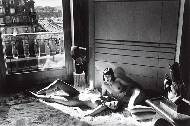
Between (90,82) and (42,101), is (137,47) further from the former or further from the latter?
(42,101)

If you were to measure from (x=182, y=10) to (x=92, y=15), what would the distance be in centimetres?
204

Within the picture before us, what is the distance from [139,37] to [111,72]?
3.28 ft

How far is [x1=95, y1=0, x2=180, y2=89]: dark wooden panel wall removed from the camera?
4305mm

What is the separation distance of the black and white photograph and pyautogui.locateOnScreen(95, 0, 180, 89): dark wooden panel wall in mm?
18

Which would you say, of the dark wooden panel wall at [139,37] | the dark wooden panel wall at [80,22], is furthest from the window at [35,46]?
the dark wooden panel wall at [139,37]

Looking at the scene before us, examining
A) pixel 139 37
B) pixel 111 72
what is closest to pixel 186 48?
pixel 139 37

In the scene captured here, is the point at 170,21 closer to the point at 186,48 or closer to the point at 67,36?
the point at 186,48

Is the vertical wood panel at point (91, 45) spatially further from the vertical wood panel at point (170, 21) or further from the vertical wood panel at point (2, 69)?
the vertical wood panel at point (2, 69)

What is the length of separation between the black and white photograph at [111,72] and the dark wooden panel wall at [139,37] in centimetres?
2

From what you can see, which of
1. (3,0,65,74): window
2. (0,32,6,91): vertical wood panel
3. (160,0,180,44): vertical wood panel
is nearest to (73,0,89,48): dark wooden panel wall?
(3,0,65,74): window

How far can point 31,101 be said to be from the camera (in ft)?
15.6

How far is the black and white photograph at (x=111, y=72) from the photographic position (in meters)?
3.87

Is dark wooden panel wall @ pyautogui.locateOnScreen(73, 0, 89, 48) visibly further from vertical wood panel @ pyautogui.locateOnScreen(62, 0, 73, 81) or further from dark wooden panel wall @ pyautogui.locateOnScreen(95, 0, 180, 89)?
dark wooden panel wall @ pyautogui.locateOnScreen(95, 0, 180, 89)

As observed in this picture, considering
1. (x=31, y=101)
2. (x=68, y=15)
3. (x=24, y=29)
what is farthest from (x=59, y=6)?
(x=24, y=29)
